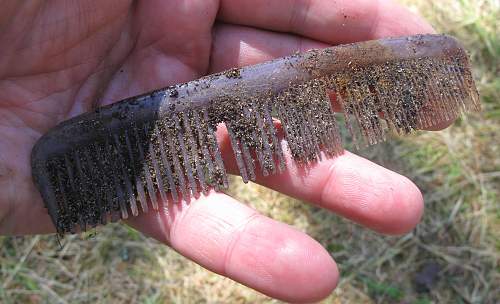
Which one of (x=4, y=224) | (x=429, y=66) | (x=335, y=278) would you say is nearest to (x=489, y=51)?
(x=429, y=66)

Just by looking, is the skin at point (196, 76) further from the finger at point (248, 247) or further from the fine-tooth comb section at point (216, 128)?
the fine-tooth comb section at point (216, 128)

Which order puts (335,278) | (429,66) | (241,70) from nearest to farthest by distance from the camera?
(335,278)
(241,70)
(429,66)

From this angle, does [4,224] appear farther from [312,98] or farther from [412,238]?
[412,238]

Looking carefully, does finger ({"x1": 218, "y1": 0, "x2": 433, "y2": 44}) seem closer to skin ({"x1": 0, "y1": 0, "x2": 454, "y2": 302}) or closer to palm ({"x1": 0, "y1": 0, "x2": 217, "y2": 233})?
skin ({"x1": 0, "y1": 0, "x2": 454, "y2": 302})

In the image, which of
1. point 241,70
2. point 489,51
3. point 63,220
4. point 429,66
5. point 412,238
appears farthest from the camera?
point 489,51

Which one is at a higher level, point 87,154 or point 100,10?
point 100,10

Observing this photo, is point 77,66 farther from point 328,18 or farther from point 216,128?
point 328,18

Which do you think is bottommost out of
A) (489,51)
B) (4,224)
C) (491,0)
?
(4,224)

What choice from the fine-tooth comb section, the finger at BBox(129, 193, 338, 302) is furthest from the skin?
the fine-tooth comb section
